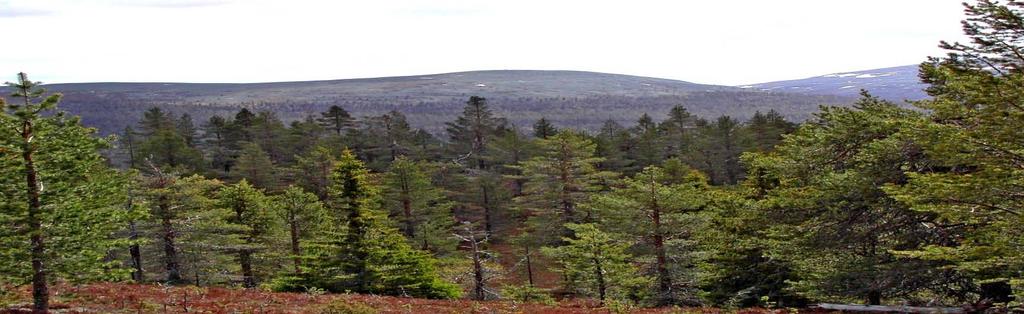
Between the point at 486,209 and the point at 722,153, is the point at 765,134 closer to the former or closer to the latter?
the point at 722,153

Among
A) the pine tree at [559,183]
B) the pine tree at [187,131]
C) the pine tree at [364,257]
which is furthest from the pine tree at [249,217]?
the pine tree at [187,131]

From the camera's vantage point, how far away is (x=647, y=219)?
2436cm

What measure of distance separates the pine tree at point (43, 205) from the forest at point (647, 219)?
3cm

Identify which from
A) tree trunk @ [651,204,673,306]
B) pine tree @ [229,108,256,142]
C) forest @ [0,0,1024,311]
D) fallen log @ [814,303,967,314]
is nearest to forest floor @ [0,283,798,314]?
forest @ [0,0,1024,311]

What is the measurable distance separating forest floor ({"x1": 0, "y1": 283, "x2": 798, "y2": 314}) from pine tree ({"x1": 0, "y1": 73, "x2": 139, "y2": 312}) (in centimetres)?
122

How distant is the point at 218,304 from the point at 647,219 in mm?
14831

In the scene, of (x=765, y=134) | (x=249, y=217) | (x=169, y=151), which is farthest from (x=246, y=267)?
(x=765, y=134)

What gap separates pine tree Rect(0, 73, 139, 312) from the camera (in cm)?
1206

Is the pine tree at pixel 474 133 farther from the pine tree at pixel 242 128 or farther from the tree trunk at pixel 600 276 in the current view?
the tree trunk at pixel 600 276

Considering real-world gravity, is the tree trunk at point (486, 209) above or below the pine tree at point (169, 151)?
below

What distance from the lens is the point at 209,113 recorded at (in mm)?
165375

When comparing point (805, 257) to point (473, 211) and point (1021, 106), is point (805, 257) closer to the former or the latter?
point (1021, 106)

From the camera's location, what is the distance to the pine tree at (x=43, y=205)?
12062mm

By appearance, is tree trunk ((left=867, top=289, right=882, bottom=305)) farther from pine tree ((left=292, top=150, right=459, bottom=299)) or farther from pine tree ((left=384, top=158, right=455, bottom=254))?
pine tree ((left=384, top=158, right=455, bottom=254))
